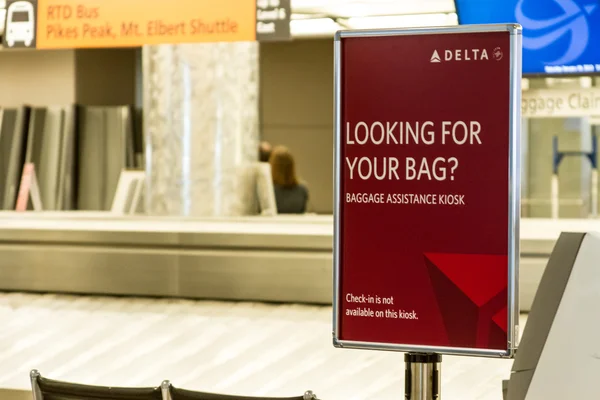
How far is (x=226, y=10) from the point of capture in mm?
4316

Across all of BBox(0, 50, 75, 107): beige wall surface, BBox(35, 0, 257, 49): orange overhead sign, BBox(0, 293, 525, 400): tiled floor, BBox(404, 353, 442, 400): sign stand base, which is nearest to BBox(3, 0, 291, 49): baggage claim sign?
BBox(35, 0, 257, 49): orange overhead sign

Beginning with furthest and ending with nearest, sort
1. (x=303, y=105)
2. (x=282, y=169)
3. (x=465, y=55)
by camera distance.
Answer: (x=303, y=105) → (x=282, y=169) → (x=465, y=55)

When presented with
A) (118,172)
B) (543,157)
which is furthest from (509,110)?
(543,157)

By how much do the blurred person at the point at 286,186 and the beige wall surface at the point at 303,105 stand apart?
2.39m

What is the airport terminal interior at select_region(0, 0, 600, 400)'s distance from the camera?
10.2ft

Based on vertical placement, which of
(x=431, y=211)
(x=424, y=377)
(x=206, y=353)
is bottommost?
(x=206, y=353)

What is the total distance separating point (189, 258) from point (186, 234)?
11 centimetres

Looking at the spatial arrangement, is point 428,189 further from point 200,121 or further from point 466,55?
point 200,121

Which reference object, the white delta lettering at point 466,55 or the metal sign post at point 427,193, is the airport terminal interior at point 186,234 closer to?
the metal sign post at point 427,193

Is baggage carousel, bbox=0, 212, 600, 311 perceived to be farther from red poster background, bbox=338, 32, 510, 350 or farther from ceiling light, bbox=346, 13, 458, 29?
red poster background, bbox=338, 32, 510, 350

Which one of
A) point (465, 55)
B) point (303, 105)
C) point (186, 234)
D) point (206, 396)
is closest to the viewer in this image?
point (465, 55)

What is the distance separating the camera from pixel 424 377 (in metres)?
1.66

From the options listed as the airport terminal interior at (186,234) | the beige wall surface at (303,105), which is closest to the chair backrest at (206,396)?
the airport terminal interior at (186,234)

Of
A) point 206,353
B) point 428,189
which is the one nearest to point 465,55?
point 428,189
